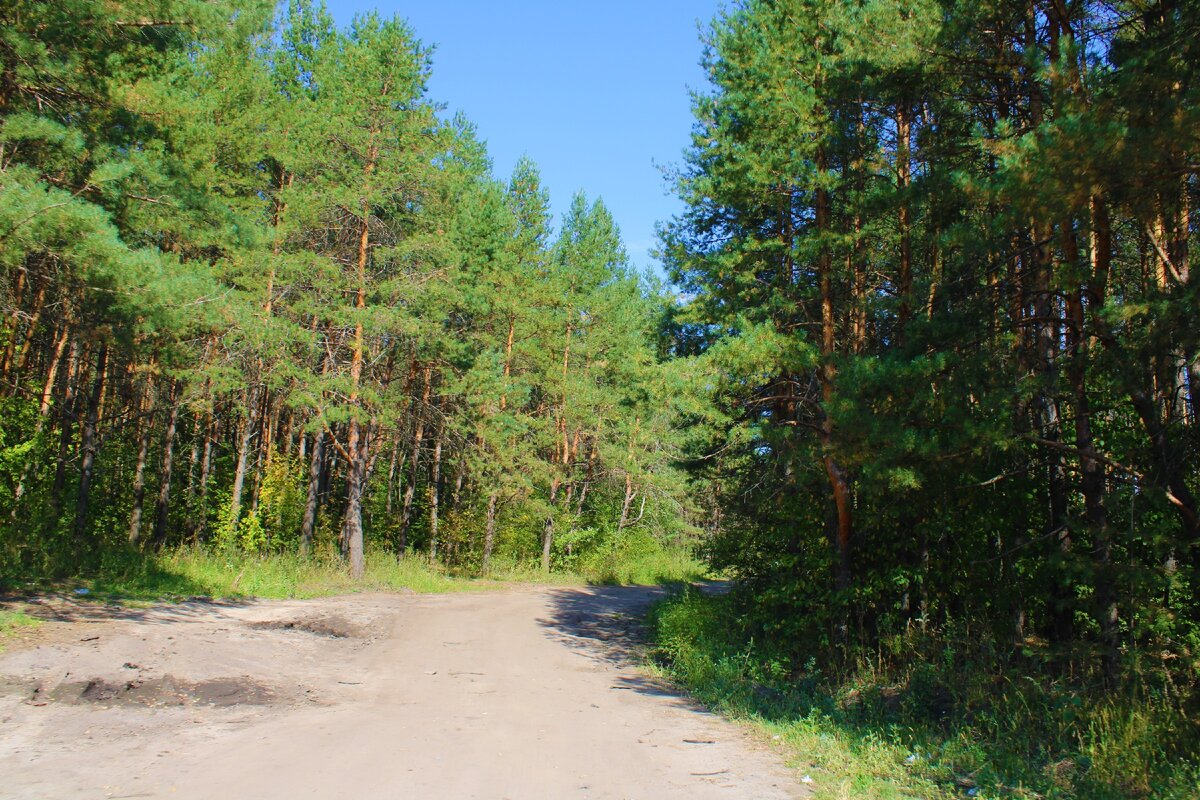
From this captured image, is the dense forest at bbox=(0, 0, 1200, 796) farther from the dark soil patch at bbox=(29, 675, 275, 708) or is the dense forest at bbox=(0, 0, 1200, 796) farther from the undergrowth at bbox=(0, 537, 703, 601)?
the dark soil patch at bbox=(29, 675, 275, 708)

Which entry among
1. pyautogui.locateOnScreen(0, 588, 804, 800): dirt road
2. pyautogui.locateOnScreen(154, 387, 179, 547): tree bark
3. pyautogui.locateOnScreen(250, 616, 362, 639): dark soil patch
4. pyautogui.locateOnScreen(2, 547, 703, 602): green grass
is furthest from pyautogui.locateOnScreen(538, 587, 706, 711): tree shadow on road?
pyautogui.locateOnScreen(154, 387, 179, 547): tree bark

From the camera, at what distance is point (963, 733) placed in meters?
7.23

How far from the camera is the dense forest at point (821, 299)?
7.33m

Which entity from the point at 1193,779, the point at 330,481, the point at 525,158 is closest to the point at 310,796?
the point at 1193,779

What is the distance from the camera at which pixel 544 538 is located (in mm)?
31188

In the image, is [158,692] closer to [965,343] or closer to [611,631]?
[965,343]

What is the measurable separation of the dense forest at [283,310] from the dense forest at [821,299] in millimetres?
105

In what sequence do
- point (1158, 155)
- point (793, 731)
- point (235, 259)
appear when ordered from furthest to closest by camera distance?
point (235, 259)
point (793, 731)
point (1158, 155)

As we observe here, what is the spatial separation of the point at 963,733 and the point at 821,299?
7275 millimetres

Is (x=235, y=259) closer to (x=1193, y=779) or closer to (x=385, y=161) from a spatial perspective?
(x=385, y=161)

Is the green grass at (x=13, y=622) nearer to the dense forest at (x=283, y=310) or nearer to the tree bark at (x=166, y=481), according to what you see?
the dense forest at (x=283, y=310)

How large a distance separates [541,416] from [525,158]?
10.1 m

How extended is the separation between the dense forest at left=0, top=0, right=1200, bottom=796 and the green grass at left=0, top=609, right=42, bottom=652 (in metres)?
3.97

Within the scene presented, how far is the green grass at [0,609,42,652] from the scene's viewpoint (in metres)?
9.29
